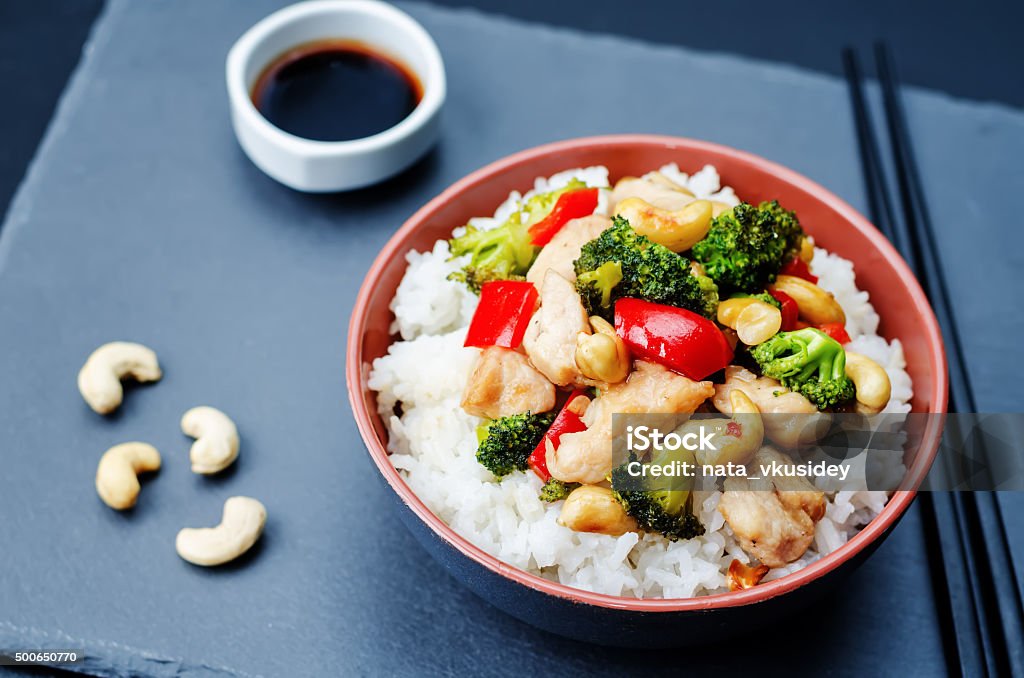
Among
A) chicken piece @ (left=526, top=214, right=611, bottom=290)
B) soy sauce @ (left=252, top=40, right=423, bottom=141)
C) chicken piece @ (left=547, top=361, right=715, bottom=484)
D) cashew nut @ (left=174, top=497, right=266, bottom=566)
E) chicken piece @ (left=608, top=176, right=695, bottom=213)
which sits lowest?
cashew nut @ (left=174, top=497, right=266, bottom=566)

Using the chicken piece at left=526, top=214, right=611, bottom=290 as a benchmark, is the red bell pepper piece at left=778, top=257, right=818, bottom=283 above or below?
below

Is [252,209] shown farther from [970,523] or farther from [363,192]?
[970,523]

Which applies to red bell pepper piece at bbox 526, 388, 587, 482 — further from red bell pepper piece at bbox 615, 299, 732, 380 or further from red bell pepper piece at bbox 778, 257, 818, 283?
red bell pepper piece at bbox 778, 257, 818, 283

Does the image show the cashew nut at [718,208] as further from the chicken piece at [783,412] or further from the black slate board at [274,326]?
the black slate board at [274,326]

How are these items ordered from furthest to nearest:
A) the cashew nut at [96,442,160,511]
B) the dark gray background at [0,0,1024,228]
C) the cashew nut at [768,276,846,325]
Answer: the dark gray background at [0,0,1024,228], the cashew nut at [96,442,160,511], the cashew nut at [768,276,846,325]

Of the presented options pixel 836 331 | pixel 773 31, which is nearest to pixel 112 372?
pixel 836 331

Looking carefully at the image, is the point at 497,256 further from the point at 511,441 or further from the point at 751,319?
the point at 751,319

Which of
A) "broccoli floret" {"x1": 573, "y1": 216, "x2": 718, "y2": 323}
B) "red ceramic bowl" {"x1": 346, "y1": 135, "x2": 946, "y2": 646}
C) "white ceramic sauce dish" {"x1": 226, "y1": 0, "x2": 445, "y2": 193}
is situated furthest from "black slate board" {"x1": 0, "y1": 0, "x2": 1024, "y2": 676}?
"broccoli floret" {"x1": 573, "y1": 216, "x2": 718, "y2": 323}
